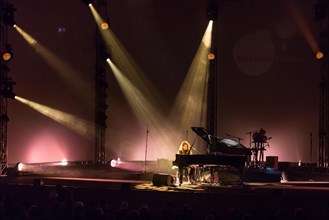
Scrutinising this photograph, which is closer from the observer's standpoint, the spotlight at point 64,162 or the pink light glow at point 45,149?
the pink light glow at point 45,149

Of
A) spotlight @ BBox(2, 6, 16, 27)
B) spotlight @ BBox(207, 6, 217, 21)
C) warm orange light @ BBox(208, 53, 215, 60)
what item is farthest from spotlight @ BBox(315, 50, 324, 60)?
spotlight @ BBox(2, 6, 16, 27)

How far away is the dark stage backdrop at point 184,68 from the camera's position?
1345 centimetres

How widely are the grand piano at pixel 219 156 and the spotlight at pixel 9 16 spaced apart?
563 centimetres

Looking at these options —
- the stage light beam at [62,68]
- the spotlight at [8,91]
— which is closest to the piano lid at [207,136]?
the spotlight at [8,91]

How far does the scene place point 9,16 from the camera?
1127 cm

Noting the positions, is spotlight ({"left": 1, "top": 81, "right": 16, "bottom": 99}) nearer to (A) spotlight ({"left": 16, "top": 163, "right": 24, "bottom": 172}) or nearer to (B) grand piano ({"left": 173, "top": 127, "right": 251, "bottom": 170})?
(A) spotlight ({"left": 16, "top": 163, "right": 24, "bottom": 172})

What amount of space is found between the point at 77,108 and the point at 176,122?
3430 millimetres

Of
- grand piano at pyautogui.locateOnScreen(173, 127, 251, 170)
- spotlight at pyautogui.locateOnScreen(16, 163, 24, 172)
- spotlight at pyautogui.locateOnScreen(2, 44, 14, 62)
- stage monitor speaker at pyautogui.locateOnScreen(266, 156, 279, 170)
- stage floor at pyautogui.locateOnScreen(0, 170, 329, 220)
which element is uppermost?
spotlight at pyautogui.locateOnScreen(2, 44, 14, 62)

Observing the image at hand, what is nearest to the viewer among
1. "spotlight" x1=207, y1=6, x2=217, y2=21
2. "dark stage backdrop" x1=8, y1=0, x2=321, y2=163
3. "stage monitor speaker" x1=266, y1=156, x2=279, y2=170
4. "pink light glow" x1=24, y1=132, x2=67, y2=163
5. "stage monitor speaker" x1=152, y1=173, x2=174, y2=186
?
"stage monitor speaker" x1=152, y1=173, x2=174, y2=186

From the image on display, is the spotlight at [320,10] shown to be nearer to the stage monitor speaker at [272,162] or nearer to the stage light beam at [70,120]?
the stage monitor speaker at [272,162]

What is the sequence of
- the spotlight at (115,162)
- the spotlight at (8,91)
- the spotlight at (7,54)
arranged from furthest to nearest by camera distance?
1. the spotlight at (115,162)
2. the spotlight at (8,91)
3. the spotlight at (7,54)

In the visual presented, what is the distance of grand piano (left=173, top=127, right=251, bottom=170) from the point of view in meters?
9.13

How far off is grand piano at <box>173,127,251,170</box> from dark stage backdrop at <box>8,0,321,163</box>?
14.9ft

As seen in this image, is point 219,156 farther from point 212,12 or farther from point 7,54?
point 212,12
